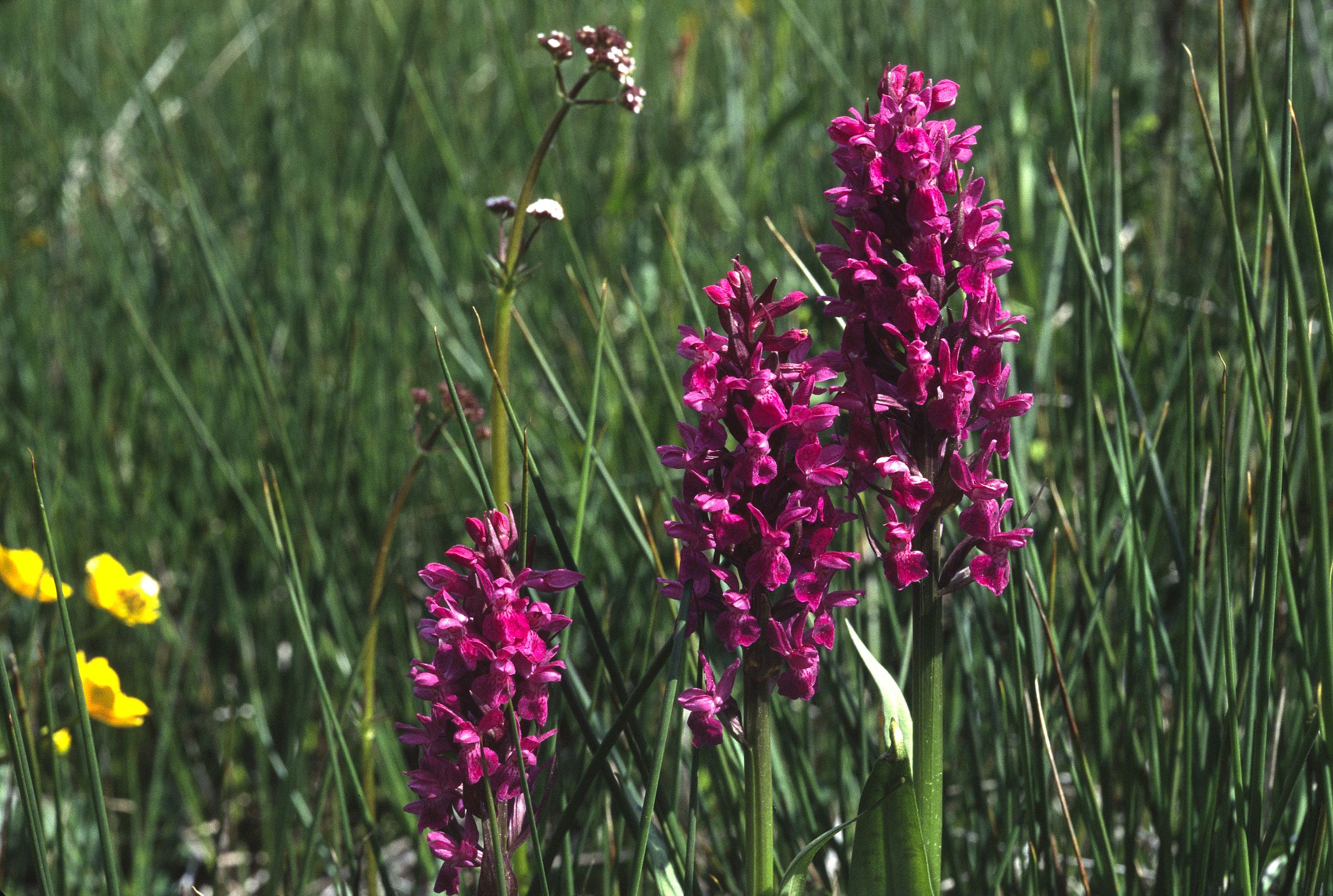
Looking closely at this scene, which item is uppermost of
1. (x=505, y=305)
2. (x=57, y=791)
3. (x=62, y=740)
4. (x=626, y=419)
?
(x=505, y=305)

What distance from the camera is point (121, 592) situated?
117 centimetres

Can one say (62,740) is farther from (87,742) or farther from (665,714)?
(665,714)

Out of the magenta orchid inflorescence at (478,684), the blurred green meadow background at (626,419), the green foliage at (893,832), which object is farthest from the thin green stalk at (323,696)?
the green foliage at (893,832)

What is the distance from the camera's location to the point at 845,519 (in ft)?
2.37

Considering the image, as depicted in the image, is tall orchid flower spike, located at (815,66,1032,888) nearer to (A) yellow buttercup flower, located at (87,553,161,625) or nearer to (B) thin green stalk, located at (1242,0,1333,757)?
(B) thin green stalk, located at (1242,0,1333,757)

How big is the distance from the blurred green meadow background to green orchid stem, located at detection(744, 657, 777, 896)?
8cm

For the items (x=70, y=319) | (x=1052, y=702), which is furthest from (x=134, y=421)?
(x=1052, y=702)

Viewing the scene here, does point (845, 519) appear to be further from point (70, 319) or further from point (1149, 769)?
point (70, 319)

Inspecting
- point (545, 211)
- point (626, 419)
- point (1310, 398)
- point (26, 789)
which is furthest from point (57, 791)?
point (626, 419)

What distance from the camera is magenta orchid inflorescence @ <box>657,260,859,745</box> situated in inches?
25.5

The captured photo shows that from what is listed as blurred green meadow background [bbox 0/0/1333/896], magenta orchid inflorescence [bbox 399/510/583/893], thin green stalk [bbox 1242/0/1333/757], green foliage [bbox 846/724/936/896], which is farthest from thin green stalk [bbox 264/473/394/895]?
thin green stalk [bbox 1242/0/1333/757]

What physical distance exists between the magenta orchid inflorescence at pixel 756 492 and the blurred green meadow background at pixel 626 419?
168 mm

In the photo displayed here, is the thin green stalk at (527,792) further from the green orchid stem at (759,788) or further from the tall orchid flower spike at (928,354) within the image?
the tall orchid flower spike at (928,354)

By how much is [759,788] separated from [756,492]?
7.6 inches
